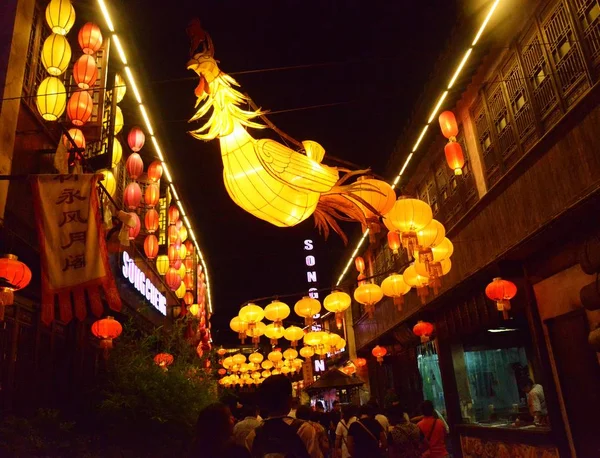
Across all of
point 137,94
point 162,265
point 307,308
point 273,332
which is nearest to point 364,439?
point 307,308

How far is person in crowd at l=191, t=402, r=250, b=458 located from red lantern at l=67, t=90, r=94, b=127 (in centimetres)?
705

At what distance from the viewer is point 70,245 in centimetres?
666

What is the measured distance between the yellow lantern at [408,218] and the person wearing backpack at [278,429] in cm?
482

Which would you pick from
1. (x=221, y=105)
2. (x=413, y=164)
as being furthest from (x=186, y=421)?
(x=413, y=164)

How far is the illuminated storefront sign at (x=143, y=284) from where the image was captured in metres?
14.5

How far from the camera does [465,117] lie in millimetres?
12359

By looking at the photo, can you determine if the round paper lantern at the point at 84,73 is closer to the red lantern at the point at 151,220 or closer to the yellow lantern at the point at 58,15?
the yellow lantern at the point at 58,15

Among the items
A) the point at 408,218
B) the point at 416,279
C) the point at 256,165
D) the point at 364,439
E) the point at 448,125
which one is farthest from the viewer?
the point at 416,279

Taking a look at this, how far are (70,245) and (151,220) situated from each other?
7601 millimetres

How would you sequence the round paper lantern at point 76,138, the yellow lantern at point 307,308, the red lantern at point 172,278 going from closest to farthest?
the round paper lantern at point 76,138, the yellow lantern at point 307,308, the red lantern at point 172,278

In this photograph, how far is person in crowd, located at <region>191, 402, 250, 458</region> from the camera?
3.80 meters

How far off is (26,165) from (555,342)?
1041 centimetres

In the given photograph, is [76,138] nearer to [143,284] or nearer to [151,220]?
[151,220]

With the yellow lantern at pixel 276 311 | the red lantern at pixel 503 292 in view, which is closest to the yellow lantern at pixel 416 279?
the red lantern at pixel 503 292
